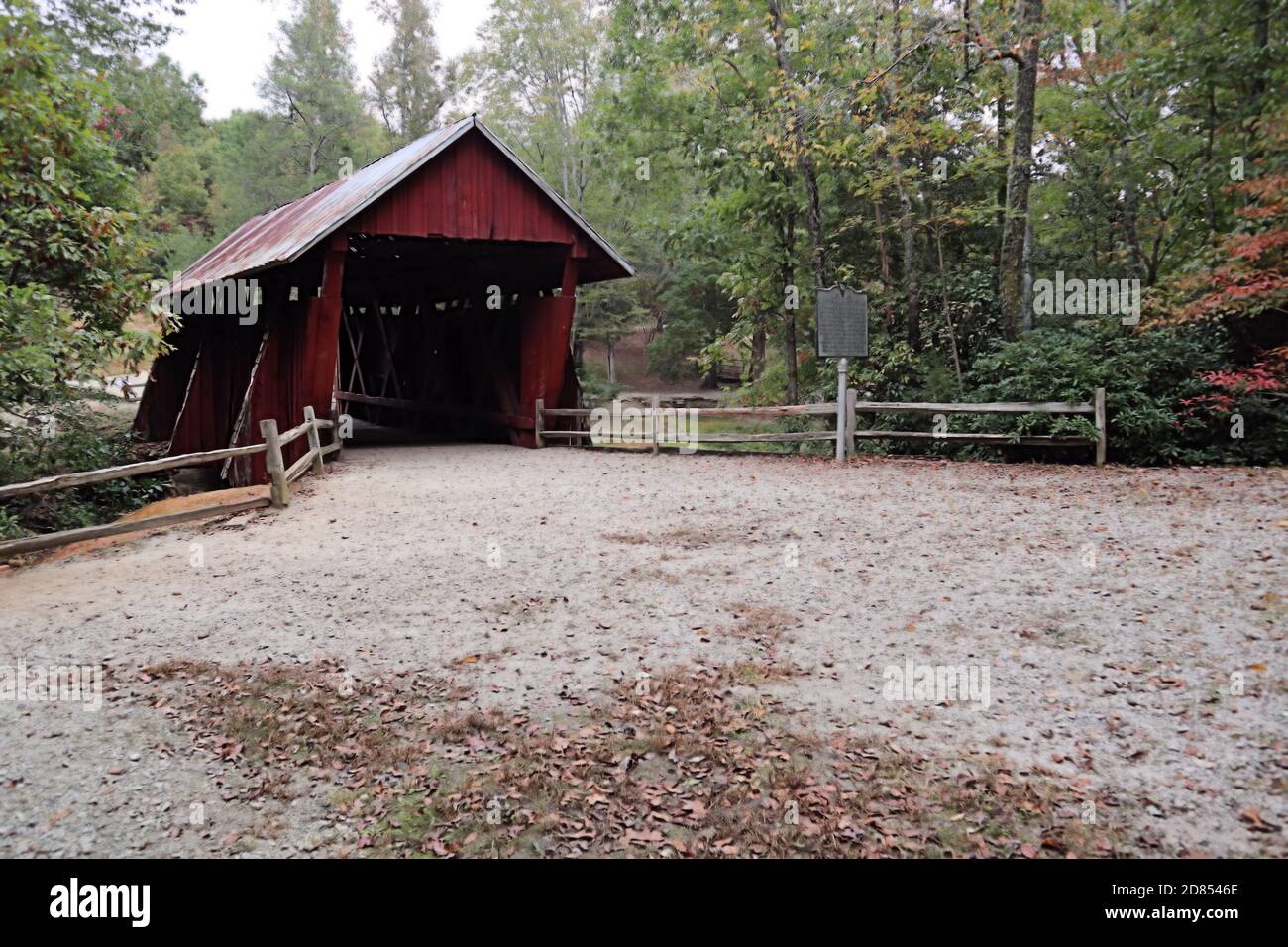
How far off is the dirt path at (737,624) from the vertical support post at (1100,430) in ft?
4.49

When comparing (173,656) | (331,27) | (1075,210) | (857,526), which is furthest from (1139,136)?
(331,27)

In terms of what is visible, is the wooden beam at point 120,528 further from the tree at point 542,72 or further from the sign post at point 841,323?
the tree at point 542,72

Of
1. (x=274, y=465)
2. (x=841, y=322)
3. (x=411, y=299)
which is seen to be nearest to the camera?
(x=274, y=465)

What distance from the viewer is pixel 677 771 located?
158 inches

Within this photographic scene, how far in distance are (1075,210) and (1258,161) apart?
347 inches

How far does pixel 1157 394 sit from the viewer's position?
1235cm

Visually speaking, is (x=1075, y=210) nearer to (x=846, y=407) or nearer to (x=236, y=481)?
(x=846, y=407)

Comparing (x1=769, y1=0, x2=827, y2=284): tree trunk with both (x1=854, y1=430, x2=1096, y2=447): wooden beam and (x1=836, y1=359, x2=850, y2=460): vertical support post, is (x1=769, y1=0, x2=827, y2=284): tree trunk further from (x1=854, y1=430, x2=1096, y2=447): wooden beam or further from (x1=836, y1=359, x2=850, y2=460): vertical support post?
(x1=854, y1=430, x2=1096, y2=447): wooden beam

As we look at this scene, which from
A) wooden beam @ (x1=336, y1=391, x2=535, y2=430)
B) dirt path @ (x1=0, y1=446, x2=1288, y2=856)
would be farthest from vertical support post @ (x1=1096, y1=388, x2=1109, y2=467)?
wooden beam @ (x1=336, y1=391, x2=535, y2=430)

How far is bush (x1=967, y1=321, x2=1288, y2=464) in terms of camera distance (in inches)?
456

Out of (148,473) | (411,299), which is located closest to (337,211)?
(148,473)

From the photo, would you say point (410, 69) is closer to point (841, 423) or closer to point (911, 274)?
point (911, 274)

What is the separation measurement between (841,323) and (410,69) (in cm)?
2963

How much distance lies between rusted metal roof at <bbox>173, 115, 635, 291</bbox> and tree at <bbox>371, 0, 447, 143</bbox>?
18.6 meters
